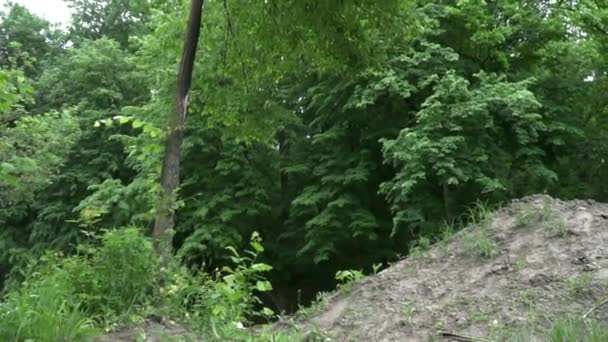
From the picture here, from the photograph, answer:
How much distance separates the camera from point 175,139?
7.28 metres

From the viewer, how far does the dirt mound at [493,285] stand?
197 inches

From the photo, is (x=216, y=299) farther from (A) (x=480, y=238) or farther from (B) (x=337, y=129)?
(B) (x=337, y=129)

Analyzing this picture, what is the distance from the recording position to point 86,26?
1154 inches

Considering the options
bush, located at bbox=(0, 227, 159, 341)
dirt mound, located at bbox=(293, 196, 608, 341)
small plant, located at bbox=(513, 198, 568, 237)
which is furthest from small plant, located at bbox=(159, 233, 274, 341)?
small plant, located at bbox=(513, 198, 568, 237)

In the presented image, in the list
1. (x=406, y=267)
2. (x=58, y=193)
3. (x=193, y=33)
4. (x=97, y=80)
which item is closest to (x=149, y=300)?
(x=406, y=267)

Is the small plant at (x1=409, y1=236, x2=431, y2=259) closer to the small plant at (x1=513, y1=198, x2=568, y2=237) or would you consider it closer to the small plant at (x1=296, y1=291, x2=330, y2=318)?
the small plant at (x1=513, y1=198, x2=568, y2=237)

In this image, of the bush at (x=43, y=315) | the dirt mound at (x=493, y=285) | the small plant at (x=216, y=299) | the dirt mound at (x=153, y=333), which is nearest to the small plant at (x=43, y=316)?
the bush at (x=43, y=315)

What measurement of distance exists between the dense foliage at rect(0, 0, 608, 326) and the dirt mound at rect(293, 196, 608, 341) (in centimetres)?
318

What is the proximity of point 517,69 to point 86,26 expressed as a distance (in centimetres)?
Answer: 2003

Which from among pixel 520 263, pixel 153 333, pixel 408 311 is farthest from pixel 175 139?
pixel 520 263

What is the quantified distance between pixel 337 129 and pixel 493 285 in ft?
41.5

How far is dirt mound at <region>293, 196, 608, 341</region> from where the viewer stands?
16.4 feet

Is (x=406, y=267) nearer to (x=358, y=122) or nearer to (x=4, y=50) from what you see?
(x=358, y=122)

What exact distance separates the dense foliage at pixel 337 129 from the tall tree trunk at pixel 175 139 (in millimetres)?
917
